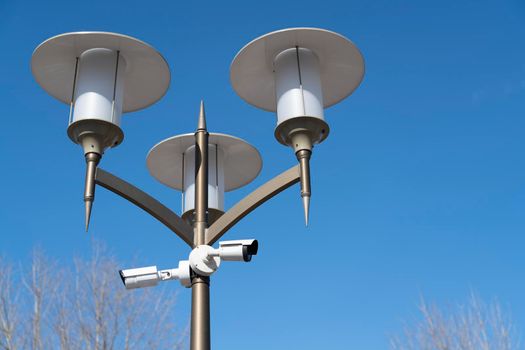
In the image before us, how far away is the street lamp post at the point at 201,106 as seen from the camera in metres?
3.39

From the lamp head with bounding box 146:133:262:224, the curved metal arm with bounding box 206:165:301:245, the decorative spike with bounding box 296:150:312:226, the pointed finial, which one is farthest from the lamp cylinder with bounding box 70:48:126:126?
the decorative spike with bounding box 296:150:312:226

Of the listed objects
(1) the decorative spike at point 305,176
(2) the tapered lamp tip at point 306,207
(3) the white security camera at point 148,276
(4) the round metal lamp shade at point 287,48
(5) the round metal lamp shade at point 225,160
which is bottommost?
(3) the white security camera at point 148,276

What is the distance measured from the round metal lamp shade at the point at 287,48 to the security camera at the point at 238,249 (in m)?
1.23

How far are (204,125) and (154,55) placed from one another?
54 cm

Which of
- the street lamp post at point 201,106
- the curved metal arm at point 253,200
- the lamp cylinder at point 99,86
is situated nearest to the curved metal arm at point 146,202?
the street lamp post at point 201,106

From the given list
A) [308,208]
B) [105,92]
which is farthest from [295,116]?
[105,92]

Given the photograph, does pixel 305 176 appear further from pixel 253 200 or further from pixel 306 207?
pixel 253 200

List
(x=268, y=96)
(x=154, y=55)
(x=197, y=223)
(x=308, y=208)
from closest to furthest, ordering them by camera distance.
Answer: (x=308, y=208) < (x=197, y=223) < (x=154, y=55) < (x=268, y=96)

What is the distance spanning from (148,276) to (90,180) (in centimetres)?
62

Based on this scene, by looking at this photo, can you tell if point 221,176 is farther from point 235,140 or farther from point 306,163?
point 306,163

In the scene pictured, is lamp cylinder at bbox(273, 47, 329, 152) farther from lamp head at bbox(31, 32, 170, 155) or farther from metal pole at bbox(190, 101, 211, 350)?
lamp head at bbox(31, 32, 170, 155)

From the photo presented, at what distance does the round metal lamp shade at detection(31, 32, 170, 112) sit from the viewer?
368cm

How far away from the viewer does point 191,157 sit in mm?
4262

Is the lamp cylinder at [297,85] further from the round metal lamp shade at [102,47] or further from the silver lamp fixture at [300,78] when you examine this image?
the round metal lamp shade at [102,47]
